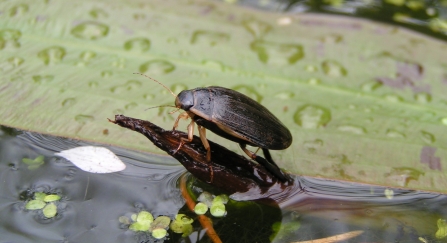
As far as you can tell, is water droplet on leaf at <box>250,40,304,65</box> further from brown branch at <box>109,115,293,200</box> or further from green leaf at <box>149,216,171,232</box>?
green leaf at <box>149,216,171,232</box>

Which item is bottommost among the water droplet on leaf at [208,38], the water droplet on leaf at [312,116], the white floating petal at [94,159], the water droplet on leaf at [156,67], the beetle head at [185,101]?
the white floating petal at [94,159]

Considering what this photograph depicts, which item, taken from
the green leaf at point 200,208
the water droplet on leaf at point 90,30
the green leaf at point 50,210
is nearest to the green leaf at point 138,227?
the green leaf at point 200,208

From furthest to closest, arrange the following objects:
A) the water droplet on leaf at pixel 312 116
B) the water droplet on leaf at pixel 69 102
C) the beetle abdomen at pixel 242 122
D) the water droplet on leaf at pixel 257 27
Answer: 1. the water droplet on leaf at pixel 257 27
2. the water droplet on leaf at pixel 312 116
3. the water droplet on leaf at pixel 69 102
4. the beetle abdomen at pixel 242 122

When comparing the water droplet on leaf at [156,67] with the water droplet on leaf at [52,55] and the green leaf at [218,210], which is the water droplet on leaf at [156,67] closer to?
the water droplet on leaf at [52,55]

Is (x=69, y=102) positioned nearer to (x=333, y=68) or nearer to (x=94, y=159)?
(x=94, y=159)

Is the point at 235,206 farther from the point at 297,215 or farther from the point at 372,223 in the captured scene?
the point at 372,223

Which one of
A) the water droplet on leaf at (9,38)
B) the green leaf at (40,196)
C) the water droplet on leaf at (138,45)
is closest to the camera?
the green leaf at (40,196)

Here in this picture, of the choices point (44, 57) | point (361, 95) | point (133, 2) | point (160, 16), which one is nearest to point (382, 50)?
point (361, 95)
